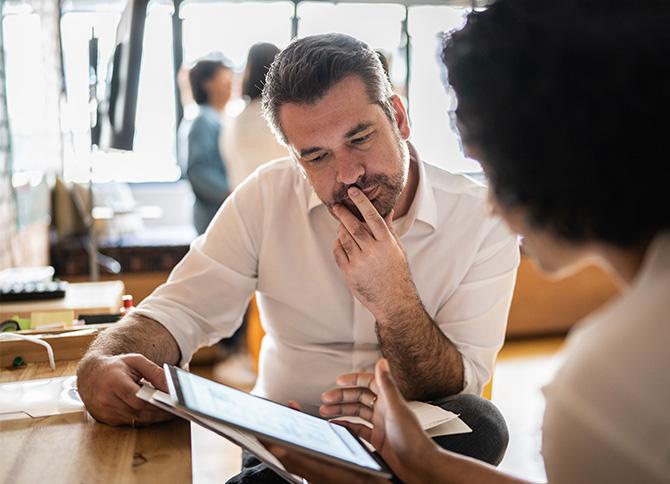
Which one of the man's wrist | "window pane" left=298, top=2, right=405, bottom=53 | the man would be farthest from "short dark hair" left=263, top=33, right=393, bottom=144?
"window pane" left=298, top=2, right=405, bottom=53

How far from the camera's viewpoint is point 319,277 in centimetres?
159

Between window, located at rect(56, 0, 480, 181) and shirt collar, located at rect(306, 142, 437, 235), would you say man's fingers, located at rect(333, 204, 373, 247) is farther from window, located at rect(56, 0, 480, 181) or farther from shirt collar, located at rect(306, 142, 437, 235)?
window, located at rect(56, 0, 480, 181)

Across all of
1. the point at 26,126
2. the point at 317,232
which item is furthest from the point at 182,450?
the point at 26,126

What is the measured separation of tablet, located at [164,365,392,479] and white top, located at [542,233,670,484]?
1.03ft

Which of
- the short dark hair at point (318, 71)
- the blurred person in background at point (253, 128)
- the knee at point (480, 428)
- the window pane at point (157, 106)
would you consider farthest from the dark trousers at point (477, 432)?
the window pane at point (157, 106)

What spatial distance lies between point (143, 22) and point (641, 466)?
67.6 inches

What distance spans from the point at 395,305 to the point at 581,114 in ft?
2.70

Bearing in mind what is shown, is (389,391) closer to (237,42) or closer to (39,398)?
(39,398)

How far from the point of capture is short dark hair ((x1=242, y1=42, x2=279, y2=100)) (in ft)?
9.89

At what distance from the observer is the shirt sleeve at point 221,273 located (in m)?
1.56

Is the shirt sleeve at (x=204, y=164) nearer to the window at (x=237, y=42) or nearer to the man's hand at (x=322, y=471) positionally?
the window at (x=237, y=42)

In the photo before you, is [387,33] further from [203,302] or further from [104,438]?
[104,438]

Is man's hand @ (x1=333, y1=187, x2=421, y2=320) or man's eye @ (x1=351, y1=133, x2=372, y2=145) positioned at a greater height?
man's eye @ (x1=351, y1=133, x2=372, y2=145)

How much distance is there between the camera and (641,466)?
587mm
